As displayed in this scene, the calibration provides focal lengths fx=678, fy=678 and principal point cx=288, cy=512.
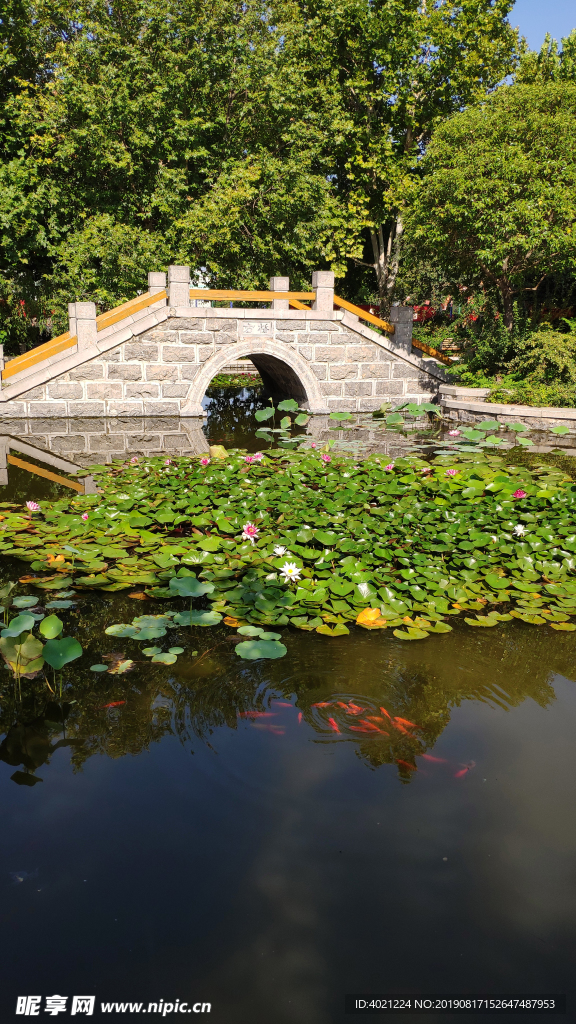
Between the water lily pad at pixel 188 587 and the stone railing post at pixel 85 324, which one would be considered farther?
the stone railing post at pixel 85 324

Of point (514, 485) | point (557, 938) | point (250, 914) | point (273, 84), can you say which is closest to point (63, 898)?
point (250, 914)

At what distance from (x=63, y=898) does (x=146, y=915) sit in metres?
0.30

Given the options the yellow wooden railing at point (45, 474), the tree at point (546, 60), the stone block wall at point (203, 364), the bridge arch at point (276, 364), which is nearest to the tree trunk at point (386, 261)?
the tree at point (546, 60)

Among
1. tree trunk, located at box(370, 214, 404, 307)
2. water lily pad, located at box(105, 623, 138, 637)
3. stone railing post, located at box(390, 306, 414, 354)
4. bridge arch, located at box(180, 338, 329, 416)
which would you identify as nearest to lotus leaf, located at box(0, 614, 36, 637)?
water lily pad, located at box(105, 623, 138, 637)

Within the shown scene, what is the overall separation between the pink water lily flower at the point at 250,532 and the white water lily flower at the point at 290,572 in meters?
0.55

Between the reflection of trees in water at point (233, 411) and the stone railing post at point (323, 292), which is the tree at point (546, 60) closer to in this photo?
the stone railing post at point (323, 292)

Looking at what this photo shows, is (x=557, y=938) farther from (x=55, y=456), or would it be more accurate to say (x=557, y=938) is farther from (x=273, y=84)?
(x=273, y=84)

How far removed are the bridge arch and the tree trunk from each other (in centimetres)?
1067

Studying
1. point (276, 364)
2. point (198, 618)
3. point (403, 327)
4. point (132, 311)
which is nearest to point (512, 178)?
point (403, 327)

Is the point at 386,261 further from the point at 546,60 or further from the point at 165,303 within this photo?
the point at 165,303

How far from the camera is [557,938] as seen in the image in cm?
215

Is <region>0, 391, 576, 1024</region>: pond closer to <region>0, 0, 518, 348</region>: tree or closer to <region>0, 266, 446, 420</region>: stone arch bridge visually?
<region>0, 266, 446, 420</region>: stone arch bridge

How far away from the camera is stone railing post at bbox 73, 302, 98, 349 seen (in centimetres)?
1302

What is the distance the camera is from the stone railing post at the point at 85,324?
13.0 meters
